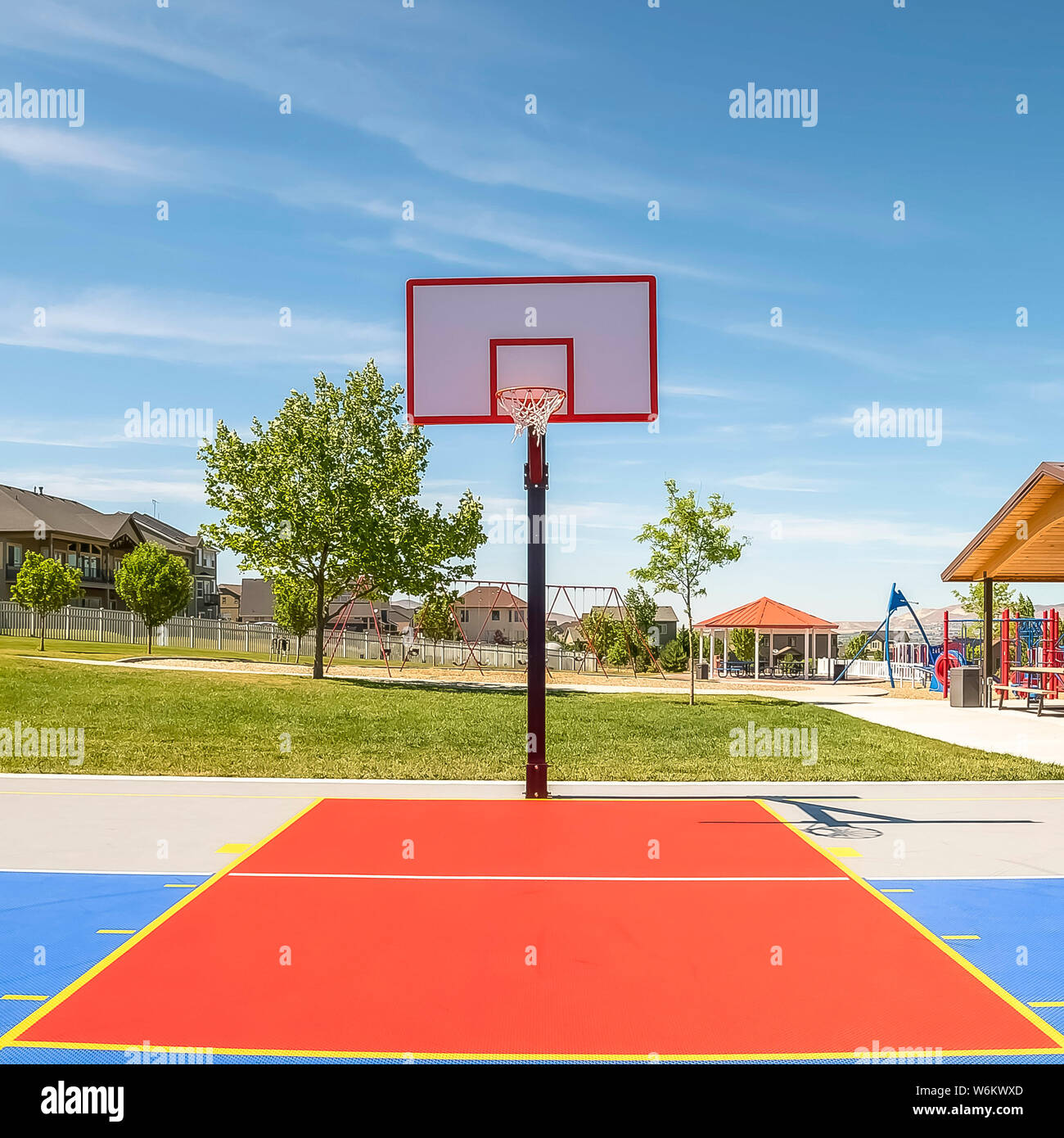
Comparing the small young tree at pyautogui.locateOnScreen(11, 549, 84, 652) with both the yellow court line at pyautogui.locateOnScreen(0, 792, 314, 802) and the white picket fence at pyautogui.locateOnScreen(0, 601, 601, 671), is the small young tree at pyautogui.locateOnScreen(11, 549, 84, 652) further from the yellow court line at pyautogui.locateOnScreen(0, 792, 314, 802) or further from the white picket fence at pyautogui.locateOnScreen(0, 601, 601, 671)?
the yellow court line at pyautogui.locateOnScreen(0, 792, 314, 802)

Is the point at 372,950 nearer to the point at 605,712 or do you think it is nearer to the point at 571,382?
the point at 571,382

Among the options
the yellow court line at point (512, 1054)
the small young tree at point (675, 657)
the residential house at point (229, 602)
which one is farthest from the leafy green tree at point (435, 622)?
the yellow court line at point (512, 1054)

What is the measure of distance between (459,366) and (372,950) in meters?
7.50

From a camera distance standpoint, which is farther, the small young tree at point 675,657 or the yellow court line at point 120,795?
the small young tree at point 675,657

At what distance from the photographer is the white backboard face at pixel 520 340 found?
36.9ft

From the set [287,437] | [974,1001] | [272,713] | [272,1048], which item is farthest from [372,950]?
[287,437]

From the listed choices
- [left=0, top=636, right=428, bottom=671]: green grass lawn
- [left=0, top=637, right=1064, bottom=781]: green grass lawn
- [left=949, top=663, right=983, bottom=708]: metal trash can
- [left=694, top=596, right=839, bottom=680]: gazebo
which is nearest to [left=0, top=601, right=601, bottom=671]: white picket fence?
[left=0, top=636, right=428, bottom=671]: green grass lawn

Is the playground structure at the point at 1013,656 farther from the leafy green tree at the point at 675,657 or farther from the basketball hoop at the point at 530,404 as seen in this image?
the basketball hoop at the point at 530,404

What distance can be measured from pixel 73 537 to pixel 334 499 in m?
33.2

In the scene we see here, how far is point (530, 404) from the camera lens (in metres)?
11.0

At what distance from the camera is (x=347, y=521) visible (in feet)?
96.6

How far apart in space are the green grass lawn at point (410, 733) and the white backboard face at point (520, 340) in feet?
16.0

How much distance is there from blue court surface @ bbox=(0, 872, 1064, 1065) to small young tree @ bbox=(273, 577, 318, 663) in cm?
2481

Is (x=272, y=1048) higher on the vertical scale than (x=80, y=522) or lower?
lower
